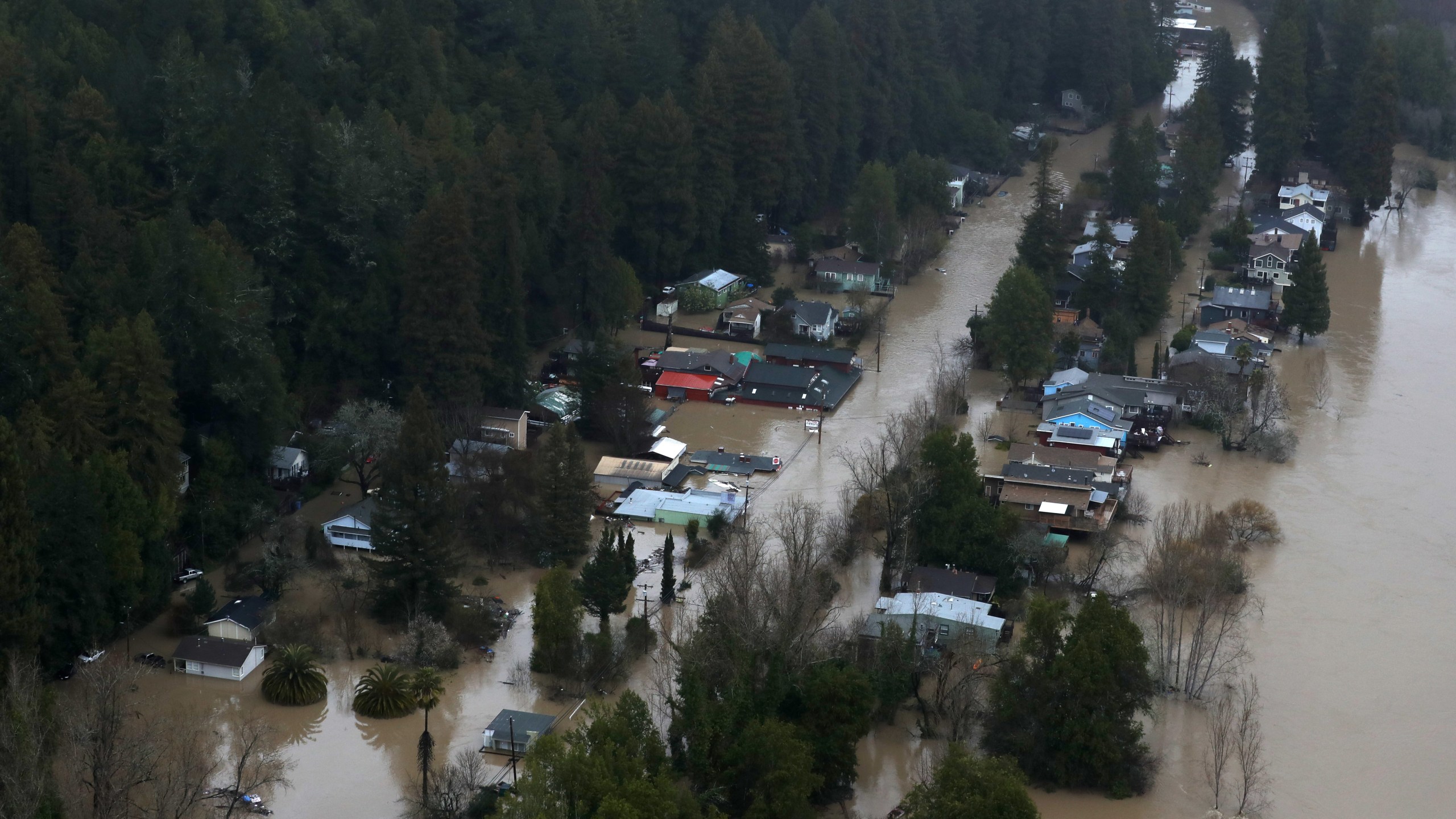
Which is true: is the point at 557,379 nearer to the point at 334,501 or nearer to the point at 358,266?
the point at 358,266

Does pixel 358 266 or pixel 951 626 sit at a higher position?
pixel 358 266

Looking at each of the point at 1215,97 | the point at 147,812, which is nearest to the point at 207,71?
the point at 147,812

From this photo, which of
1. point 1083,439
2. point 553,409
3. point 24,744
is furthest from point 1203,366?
point 24,744

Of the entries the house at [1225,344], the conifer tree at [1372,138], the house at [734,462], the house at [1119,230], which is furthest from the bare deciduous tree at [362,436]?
the conifer tree at [1372,138]

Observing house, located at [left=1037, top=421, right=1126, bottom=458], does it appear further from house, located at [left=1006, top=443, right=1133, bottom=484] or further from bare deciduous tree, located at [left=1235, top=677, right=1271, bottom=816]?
bare deciduous tree, located at [left=1235, top=677, right=1271, bottom=816]

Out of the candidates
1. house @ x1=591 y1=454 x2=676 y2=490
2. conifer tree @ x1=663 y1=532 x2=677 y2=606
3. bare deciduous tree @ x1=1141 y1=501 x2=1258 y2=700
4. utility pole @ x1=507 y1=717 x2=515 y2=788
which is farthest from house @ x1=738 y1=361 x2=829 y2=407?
utility pole @ x1=507 y1=717 x2=515 y2=788
